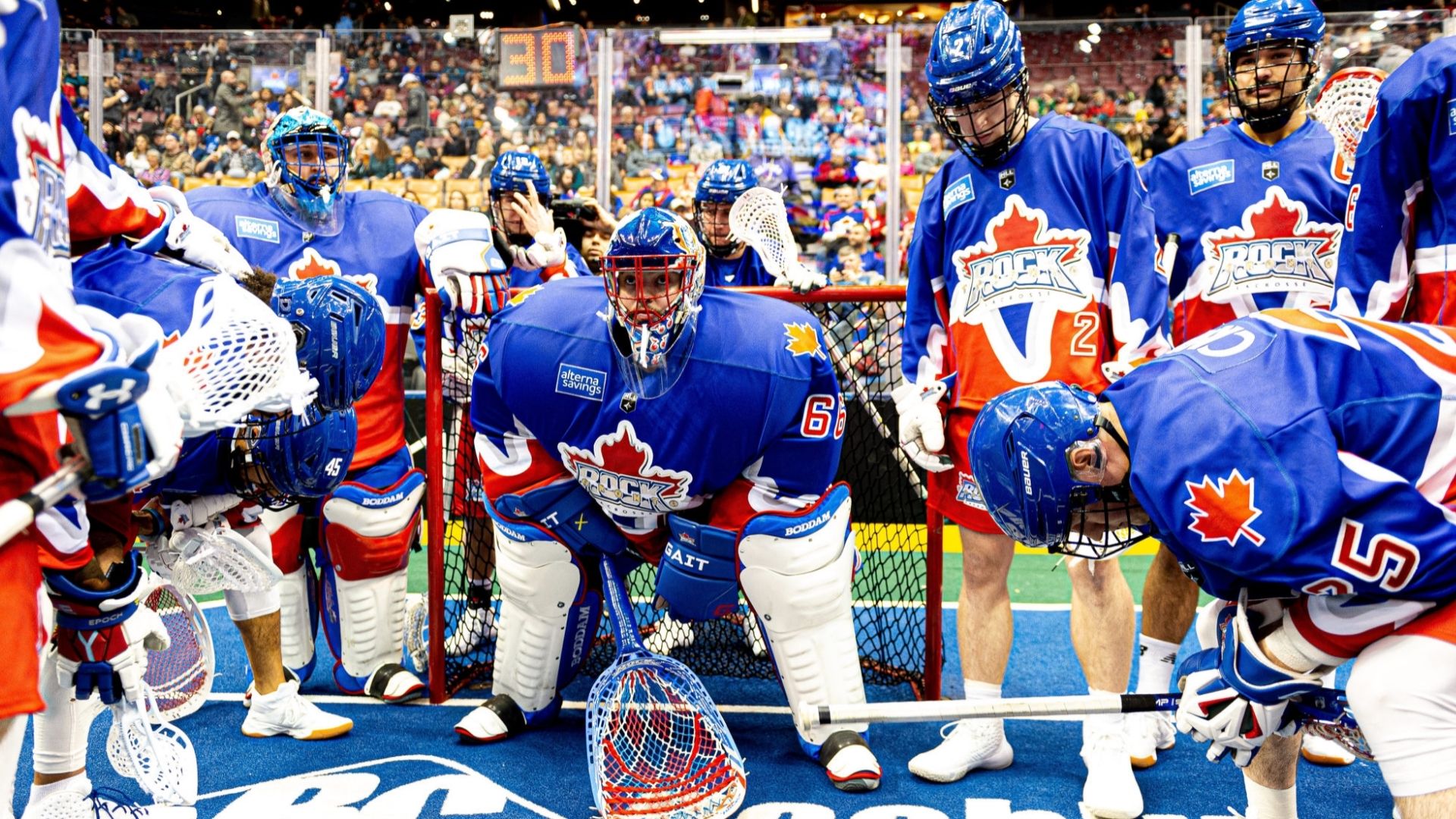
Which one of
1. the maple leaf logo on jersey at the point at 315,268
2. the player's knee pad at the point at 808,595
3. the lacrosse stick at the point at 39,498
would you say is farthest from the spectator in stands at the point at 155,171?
the lacrosse stick at the point at 39,498

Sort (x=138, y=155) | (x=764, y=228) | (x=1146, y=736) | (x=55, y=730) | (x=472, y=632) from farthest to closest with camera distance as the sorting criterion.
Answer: (x=138, y=155), (x=764, y=228), (x=472, y=632), (x=1146, y=736), (x=55, y=730)

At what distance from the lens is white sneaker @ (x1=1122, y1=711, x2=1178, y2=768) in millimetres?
2803

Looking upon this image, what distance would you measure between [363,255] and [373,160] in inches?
216

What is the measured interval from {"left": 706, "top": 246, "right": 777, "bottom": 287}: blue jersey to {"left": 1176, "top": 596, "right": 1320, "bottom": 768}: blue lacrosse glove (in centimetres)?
252

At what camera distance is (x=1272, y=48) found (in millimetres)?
2883

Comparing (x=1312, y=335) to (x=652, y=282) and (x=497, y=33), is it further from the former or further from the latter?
(x=497, y=33)

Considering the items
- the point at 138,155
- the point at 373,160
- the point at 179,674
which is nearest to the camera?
the point at 179,674

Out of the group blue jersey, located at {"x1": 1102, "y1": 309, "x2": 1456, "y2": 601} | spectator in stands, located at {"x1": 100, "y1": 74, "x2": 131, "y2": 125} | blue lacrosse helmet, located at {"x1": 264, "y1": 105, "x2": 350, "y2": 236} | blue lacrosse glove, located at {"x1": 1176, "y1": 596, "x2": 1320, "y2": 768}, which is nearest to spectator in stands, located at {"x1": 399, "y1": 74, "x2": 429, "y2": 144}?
spectator in stands, located at {"x1": 100, "y1": 74, "x2": 131, "y2": 125}

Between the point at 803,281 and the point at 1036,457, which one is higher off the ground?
the point at 803,281

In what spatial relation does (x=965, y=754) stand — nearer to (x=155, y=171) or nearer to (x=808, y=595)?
(x=808, y=595)

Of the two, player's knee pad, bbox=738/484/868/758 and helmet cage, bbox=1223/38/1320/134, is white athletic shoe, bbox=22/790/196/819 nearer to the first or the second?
player's knee pad, bbox=738/484/868/758

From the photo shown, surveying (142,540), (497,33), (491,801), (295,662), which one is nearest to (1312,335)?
(491,801)

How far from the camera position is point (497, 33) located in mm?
8516

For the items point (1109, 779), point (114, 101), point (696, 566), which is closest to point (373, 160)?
point (114, 101)
